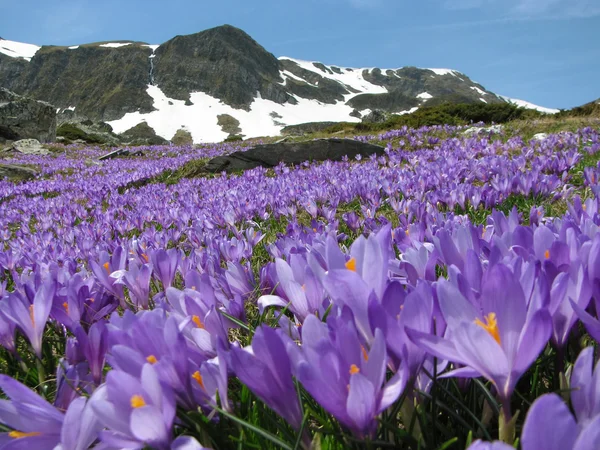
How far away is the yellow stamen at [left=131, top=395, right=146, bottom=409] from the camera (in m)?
0.82

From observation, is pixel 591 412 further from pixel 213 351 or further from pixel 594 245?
pixel 213 351

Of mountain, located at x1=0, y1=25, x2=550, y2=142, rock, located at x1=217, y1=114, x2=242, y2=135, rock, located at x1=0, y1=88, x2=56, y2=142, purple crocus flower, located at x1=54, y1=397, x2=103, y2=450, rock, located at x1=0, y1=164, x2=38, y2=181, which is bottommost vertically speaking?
purple crocus flower, located at x1=54, y1=397, x2=103, y2=450

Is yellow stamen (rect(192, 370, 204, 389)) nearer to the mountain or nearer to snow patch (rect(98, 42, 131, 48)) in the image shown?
the mountain

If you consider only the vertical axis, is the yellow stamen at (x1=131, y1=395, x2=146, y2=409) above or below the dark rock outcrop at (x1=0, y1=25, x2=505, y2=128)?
below

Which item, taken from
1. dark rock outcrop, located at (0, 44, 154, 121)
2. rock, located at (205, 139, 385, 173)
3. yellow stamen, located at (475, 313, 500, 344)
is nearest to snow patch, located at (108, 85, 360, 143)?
dark rock outcrop, located at (0, 44, 154, 121)

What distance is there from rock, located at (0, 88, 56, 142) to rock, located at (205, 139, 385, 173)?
28.0 meters

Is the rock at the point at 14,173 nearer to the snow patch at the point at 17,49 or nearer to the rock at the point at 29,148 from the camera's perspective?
the rock at the point at 29,148

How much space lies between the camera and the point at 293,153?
418 inches

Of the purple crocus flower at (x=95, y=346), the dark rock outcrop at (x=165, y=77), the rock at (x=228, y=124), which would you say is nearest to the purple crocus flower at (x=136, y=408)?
the purple crocus flower at (x=95, y=346)

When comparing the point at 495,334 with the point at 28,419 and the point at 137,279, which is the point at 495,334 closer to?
the point at 28,419

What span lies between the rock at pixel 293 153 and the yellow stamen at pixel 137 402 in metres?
9.60

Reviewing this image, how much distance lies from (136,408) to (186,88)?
501 ft

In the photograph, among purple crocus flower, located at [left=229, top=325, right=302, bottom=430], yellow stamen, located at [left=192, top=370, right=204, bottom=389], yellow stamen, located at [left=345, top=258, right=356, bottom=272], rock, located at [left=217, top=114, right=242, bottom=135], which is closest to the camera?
purple crocus flower, located at [left=229, top=325, right=302, bottom=430]

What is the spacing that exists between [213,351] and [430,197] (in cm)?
332
